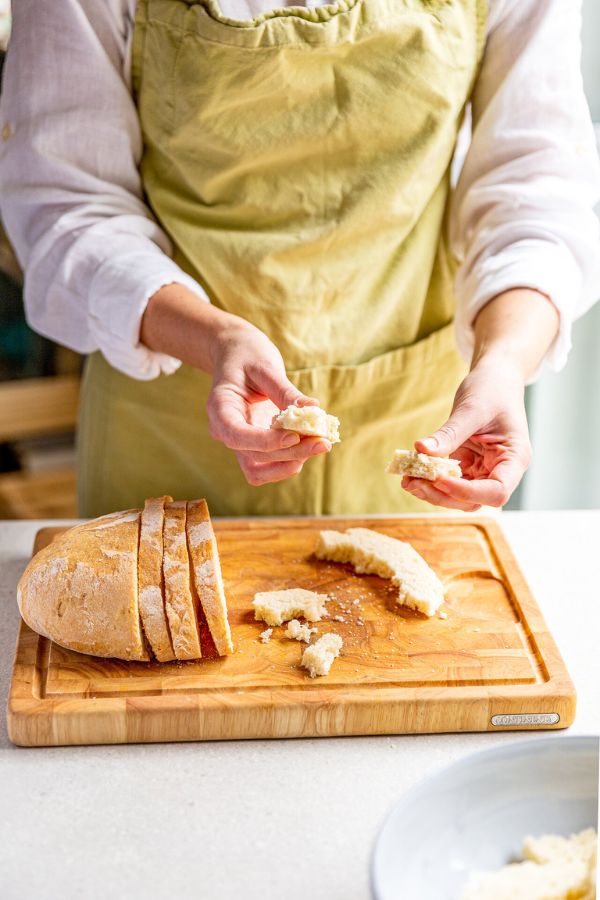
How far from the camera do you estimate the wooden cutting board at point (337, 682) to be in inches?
41.4

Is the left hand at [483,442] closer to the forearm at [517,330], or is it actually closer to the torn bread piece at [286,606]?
the forearm at [517,330]

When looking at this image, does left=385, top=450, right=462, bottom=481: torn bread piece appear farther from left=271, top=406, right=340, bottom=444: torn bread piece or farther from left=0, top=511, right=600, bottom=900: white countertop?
left=0, top=511, right=600, bottom=900: white countertop

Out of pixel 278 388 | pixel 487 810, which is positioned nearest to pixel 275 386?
pixel 278 388

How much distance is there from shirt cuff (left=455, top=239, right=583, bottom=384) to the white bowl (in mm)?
716

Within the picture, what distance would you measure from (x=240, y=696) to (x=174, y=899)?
9.9 inches

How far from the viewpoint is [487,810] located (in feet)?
2.68

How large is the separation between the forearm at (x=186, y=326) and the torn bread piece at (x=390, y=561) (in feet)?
0.96

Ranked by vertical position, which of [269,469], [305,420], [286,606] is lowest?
[286,606]

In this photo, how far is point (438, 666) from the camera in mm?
1123

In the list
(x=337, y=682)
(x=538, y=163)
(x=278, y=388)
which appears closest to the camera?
(x=337, y=682)

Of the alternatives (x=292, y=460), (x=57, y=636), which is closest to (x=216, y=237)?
(x=292, y=460)

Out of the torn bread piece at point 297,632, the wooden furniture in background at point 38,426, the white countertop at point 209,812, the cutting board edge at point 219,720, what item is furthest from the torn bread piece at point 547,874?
the wooden furniture in background at point 38,426

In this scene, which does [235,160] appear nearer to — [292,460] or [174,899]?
[292,460]

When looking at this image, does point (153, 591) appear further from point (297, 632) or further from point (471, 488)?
point (471, 488)
